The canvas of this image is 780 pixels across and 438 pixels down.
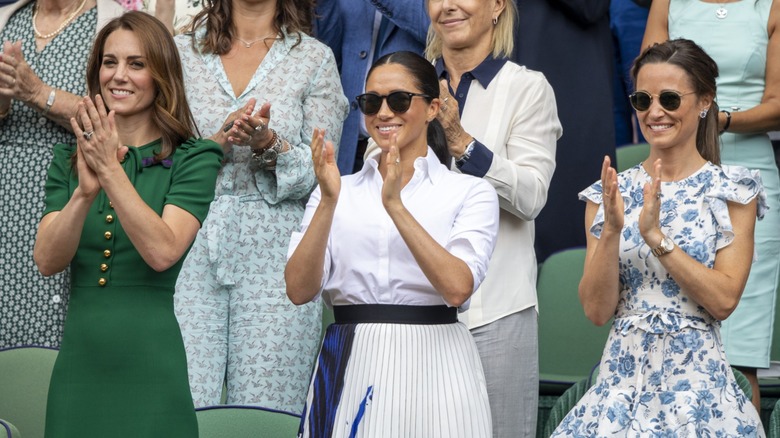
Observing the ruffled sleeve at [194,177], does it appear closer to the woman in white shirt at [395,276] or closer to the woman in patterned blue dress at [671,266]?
the woman in white shirt at [395,276]

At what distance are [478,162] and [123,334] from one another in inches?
49.0

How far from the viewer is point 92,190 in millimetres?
3607

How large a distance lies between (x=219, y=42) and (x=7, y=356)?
4.62 feet

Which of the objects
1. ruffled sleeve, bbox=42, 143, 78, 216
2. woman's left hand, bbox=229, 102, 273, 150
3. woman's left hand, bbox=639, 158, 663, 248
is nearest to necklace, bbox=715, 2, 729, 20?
woman's left hand, bbox=639, 158, 663, 248

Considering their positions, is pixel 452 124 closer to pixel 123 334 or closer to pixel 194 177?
pixel 194 177

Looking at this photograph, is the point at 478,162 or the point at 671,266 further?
the point at 478,162

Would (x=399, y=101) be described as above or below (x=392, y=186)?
above

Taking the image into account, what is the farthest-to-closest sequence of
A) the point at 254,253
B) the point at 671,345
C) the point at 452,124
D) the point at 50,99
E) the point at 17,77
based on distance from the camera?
the point at 50,99 < the point at 17,77 < the point at 254,253 < the point at 452,124 < the point at 671,345

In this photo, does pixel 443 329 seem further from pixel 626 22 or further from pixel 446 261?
pixel 626 22

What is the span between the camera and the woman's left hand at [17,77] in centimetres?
485

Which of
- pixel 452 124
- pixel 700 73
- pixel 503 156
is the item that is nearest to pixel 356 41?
pixel 503 156

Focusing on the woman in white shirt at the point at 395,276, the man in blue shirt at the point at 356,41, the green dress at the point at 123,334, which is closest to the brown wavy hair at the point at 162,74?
the green dress at the point at 123,334

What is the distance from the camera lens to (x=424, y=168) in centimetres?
375

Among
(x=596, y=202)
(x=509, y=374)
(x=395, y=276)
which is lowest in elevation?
(x=509, y=374)
